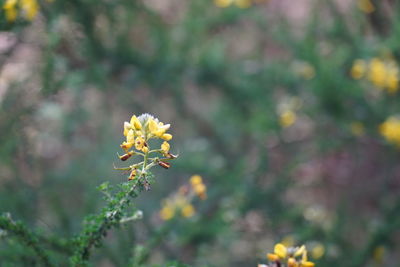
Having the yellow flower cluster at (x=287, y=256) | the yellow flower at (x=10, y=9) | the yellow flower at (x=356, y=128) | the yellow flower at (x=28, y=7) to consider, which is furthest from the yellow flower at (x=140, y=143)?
the yellow flower at (x=356, y=128)

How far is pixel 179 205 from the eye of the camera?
1.99 m

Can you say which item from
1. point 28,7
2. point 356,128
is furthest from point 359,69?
point 28,7

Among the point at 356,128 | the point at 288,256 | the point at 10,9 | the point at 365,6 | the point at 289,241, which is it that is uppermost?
the point at 365,6

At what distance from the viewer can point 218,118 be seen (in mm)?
3627

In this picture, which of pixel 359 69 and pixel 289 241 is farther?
pixel 359 69

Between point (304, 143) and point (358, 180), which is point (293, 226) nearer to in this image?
point (304, 143)

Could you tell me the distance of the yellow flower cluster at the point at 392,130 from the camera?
266 centimetres

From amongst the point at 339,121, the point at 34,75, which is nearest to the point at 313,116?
the point at 339,121

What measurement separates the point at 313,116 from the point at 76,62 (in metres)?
1.48

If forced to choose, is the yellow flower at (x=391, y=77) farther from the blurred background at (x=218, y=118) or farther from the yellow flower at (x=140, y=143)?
the yellow flower at (x=140, y=143)

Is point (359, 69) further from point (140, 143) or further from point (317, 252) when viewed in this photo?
point (140, 143)

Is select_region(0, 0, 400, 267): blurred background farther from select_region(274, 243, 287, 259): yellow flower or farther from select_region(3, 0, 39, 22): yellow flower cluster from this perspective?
select_region(274, 243, 287, 259): yellow flower

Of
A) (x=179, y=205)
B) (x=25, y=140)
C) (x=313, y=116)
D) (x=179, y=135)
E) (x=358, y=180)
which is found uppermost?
(x=179, y=135)

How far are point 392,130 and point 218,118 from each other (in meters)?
1.31
